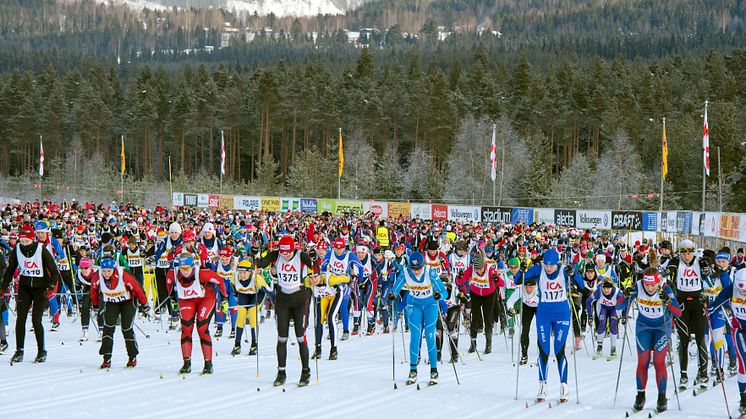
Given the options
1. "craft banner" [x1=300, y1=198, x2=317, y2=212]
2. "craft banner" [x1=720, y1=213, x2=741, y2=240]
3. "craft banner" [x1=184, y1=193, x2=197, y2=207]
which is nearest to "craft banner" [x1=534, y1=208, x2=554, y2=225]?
"craft banner" [x1=720, y1=213, x2=741, y2=240]

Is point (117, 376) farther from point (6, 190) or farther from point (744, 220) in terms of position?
point (6, 190)

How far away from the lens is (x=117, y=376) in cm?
1125

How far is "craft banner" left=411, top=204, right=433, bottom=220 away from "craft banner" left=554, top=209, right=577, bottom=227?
798 cm

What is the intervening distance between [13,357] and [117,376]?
2.07m

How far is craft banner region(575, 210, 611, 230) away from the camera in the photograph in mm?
40438

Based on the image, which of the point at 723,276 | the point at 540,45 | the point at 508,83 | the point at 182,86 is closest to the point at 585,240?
the point at 723,276

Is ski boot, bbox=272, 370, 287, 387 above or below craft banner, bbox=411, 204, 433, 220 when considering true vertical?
below

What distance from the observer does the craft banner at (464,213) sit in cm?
4672

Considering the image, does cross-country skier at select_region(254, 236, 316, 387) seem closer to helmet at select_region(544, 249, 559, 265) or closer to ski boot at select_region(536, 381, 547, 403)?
ski boot at select_region(536, 381, 547, 403)

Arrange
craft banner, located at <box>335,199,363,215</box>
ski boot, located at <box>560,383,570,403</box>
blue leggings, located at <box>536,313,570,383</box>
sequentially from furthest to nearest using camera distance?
1. craft banner, located at <box>335,199,363,215</box>
2. blue leggings, located at <box>536,313,570,383</box>
3. ski boot, located at <box>560,383,570,403</box>

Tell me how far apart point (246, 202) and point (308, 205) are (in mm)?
4730

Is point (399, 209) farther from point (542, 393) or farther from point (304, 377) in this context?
point (542, 393)

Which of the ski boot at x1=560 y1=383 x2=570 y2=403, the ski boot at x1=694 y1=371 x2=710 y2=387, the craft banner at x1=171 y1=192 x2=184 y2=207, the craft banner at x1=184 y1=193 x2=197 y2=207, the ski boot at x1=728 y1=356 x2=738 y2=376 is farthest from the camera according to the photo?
the craft banner at x1=171 y1=192 x2=184 y2=207

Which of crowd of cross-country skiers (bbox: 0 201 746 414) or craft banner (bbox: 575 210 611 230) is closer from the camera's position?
crowd of cross-country skiers (bbox: 0 201 746 414)
